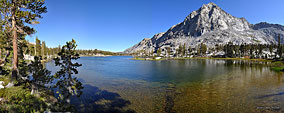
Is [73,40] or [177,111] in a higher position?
[73,40]

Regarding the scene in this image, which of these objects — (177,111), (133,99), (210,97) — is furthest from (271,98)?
(133,99)

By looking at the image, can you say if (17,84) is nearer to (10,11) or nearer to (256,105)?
(10,11)

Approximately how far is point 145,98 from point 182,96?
714cm

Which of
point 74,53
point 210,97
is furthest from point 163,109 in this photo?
point 74,53

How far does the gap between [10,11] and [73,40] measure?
14.3 metres

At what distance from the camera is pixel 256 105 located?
19.8 m

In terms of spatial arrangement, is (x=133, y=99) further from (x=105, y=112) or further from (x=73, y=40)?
(x=73, y=40)

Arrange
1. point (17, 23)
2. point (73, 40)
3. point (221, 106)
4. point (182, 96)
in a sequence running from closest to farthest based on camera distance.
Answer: point (73, 40), point (221, 106), point (17, 23), point (182, 96)

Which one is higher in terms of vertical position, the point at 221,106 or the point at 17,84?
the point at 17,84

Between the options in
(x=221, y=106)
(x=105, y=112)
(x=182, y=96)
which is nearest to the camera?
(x=105, y=112)

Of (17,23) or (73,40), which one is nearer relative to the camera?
(73,40)

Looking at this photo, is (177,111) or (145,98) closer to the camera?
(177,111)

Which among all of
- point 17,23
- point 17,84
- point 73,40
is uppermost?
point 17,23

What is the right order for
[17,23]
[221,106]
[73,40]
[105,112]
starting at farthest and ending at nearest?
[17,23]
[221,106]
[105,112]
[73,40]
